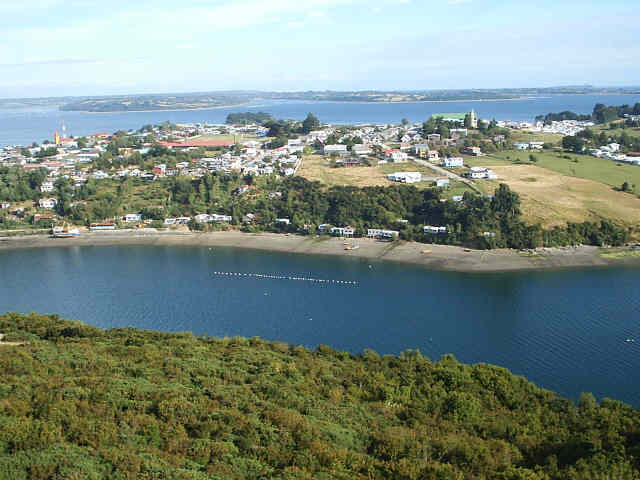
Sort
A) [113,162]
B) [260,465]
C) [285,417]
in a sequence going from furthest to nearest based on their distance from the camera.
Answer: [113,162], [285,417], [260,465]

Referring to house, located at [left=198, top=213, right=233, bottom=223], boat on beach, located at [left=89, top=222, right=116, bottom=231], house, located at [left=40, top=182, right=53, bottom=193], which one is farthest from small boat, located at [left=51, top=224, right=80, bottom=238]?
house, located at [left=198, top=213, right=233, bottom=223]

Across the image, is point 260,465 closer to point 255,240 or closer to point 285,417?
point 285,417

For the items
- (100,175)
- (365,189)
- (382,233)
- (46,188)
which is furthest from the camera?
(100,175)

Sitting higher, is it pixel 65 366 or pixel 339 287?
pixel 65 366

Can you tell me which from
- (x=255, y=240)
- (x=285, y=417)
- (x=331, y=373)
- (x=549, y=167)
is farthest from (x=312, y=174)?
(x=285, y=417)

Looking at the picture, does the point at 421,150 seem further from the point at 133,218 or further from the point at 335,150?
the point at 133,218

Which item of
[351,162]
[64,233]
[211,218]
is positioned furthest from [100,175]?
[351,162]

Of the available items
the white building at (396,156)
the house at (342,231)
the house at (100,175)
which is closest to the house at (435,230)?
the house at (342,231)
